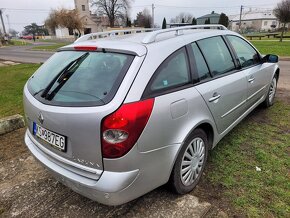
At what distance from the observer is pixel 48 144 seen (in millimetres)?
2326

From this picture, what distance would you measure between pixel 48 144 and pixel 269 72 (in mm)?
3846

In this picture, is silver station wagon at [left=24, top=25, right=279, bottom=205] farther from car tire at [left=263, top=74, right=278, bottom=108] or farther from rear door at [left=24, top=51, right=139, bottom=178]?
car tire at [left=263, top=74, right=278, bottom=108]

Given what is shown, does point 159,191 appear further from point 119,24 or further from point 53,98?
point 119,24

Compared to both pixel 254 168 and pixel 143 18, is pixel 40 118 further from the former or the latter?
pixel 143 18

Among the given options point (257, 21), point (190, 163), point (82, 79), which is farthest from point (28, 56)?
point (257, 21)

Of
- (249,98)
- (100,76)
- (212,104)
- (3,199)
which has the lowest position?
(3,199)

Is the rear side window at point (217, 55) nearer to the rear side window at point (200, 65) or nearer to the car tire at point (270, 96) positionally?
the rear side window at point (200, 65)

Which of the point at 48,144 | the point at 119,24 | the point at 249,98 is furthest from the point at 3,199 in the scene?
the point at 119,24

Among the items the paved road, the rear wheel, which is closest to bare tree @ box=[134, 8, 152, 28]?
the paved road

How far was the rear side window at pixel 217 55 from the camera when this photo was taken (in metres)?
2.90

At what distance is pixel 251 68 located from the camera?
3.77 meters

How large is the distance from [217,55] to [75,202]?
2.33m

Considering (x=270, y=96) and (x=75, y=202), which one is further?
(x=270, y=96)

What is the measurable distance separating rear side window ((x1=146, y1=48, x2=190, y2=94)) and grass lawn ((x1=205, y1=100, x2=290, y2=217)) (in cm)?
124
